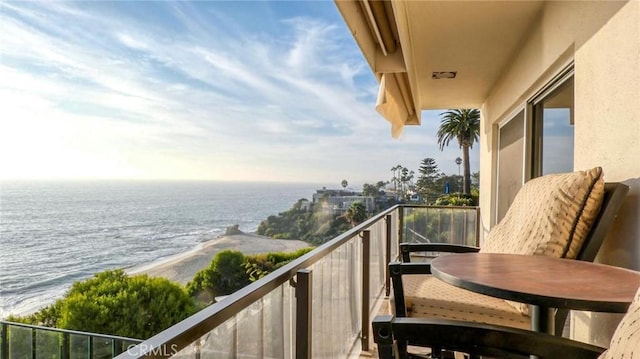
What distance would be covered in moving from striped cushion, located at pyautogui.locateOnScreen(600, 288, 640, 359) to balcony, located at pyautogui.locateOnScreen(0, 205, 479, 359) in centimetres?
75

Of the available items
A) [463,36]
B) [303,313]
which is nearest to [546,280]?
[303,313]

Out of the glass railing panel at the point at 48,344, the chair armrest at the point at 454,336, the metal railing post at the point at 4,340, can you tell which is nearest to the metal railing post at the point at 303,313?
the chair armrest at the point at 454,336

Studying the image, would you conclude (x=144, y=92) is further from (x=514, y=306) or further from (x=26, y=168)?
(x=514, y=306)

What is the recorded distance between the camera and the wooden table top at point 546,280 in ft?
3.26

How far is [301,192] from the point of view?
30656mm

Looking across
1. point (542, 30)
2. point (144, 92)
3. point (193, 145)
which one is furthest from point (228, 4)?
point (542, 30)

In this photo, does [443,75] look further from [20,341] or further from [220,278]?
[220,278]

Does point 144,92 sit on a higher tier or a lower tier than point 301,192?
higher

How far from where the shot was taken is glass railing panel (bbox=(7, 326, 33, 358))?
8.55 metres

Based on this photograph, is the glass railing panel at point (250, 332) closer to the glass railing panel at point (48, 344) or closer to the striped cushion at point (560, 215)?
the striped cushion at point (560, 215)

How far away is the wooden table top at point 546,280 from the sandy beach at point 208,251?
68.2 feet

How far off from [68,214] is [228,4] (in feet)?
65.0

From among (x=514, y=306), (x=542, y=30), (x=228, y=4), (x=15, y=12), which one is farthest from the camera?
(x=228, y=4)

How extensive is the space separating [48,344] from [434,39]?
9.93 m
